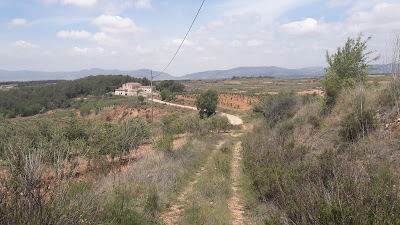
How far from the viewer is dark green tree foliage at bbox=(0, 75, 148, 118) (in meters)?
65.1

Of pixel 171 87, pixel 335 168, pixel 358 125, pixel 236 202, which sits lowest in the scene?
pixel 236 202

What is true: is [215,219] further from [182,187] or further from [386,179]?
[386,179]

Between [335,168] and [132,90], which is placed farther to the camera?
[132,90]

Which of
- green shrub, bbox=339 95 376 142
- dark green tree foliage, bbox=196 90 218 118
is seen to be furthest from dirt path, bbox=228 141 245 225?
dark green tree foliage, bbox=196 90 218 118

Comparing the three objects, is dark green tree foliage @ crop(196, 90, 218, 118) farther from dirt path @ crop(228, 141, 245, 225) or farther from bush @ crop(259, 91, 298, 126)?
dirt path @ crop(228, 141, 245, 225)

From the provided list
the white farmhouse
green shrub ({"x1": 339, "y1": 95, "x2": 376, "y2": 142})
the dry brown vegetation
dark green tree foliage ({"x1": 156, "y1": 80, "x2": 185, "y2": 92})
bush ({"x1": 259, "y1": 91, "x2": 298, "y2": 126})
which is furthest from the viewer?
dark green tree foliage ({"x1": 156, "y1": 80, "x2": 185, "y2": 92})

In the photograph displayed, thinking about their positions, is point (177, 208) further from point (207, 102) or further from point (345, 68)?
point (207, 102)

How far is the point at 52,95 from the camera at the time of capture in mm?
84000

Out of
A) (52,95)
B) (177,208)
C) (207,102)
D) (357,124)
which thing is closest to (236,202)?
(177,208)

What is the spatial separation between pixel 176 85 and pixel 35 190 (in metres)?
87.8

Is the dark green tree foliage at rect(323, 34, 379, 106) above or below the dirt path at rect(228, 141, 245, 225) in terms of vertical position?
above

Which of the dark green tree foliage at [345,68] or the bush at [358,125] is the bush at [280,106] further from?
the bush at [358,125]

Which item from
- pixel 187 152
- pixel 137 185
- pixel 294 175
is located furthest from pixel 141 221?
pixel 187 152

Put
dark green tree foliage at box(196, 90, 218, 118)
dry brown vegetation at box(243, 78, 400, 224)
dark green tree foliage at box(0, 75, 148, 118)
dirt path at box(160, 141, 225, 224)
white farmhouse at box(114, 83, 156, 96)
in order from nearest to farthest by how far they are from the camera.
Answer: dry brown vegetation at box(243, 78, 400, 224), dirt path at box(160, 141, 225, 224), dark green tree foliage at box(196, 90, 218, 118), dark green tree foliage at box(0, 75, 148, 118), white farmhouse at box(114, 83, 156, 96)
